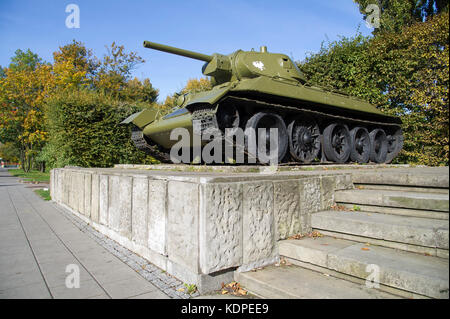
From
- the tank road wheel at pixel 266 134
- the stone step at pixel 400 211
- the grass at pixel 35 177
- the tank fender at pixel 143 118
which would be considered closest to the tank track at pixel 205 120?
the tank road wheel at pixel 266 134

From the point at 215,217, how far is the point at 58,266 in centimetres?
207

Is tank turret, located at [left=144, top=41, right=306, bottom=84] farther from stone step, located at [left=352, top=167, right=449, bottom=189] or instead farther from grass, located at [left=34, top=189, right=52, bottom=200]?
grass, located at [left=34, top=189, right=52, bottom=200]

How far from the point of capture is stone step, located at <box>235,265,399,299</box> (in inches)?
89.9

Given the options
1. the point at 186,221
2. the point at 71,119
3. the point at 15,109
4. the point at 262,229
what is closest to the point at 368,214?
the point at 262,229

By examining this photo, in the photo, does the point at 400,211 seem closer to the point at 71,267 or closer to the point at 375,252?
the point at 375,252

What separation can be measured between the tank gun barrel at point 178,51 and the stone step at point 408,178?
5574 mm

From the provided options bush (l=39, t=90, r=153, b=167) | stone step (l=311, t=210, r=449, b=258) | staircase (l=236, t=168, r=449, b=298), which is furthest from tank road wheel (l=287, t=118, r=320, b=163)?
bush (l=39, t=90, r=153, b=167)

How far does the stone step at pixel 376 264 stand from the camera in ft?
6.82

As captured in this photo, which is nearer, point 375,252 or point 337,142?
point 375,252

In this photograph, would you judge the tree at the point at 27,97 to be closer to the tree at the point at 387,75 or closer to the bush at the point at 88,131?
the bush at the point at 88,131

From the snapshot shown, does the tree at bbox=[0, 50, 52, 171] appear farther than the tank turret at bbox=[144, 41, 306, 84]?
Yes

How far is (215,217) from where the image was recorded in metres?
2.65

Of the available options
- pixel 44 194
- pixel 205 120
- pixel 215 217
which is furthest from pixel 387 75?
pixel 44 194

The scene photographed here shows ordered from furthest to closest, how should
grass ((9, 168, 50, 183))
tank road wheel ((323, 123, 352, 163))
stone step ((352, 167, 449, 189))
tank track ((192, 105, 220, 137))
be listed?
grass ((9, 168, 50, 183)) → tank road wheel ((323, 123, 352, 163)) → tank track ((192, 105, 220, 137)) → stone step ((352, 167, 449, 189))
